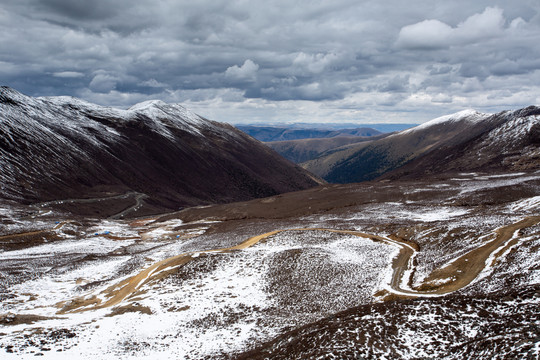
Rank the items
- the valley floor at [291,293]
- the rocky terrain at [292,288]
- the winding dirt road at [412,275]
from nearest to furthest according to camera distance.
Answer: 1. the valley floor at [291,293]
2. the rocky terrain at [292,288]
3. the winding dirt road at [412,275]

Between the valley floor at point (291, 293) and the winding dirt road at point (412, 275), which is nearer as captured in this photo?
the valley floor at point (291, 293)

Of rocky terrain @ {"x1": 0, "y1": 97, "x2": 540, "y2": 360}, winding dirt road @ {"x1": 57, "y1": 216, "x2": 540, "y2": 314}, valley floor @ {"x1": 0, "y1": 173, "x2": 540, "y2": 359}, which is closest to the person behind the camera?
valley floor @ {"x1": 0, "y1": 173, "x2": 540, "y2": 359}

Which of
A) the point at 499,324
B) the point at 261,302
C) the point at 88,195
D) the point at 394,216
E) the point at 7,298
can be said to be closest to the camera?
the point at 499,324

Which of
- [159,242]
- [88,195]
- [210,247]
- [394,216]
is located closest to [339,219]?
[394,216]

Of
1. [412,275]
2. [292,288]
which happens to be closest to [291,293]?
[292,288]

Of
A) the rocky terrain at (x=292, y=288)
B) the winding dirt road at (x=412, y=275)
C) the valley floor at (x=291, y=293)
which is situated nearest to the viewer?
the valley floor at (x=291, y=293)

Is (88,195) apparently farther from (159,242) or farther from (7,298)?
(7,298)
